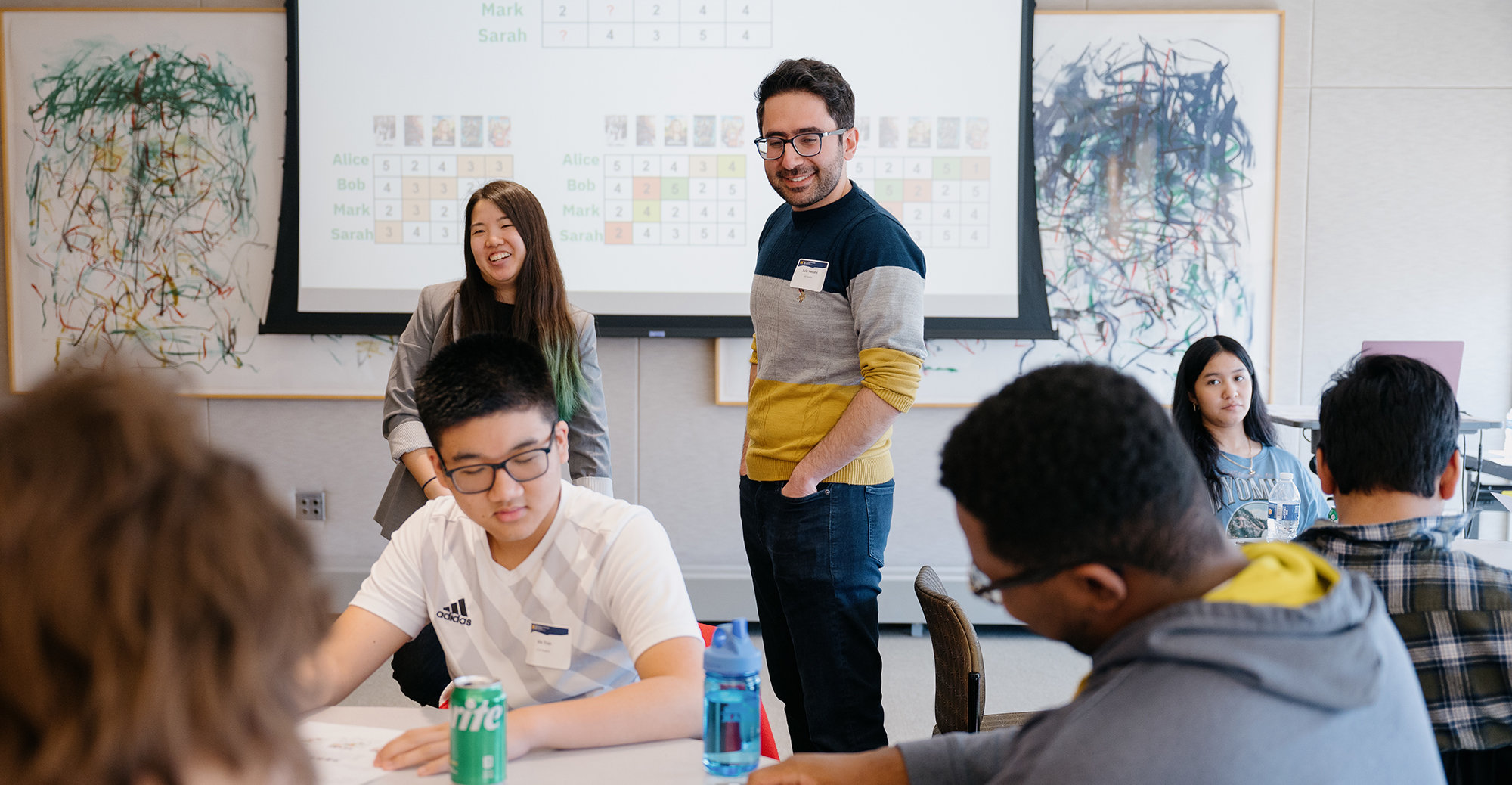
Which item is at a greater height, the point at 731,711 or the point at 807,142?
the point at 807,142

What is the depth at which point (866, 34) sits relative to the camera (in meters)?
3.62

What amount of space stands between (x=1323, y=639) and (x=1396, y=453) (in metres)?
0.88

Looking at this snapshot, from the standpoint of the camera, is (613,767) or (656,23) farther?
(656,23)

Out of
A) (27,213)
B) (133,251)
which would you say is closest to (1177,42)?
(133,251)

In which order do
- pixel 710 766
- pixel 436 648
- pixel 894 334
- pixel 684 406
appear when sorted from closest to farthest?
pixel 710 766, pixel 436 648, pixel 894 334, pixel 684 406

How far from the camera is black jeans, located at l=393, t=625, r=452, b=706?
5.97 feet

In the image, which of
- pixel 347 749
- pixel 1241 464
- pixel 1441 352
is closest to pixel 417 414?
pixel 347 749

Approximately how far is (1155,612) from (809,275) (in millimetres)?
Answer: 1440

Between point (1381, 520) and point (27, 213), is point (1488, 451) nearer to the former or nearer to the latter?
point (1381, 520)

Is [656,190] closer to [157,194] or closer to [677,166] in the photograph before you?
[677,166]

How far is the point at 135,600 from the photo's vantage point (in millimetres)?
444

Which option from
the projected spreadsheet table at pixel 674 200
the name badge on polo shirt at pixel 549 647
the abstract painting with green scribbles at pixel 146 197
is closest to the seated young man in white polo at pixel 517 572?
the name badge on polo shirt at pixel 549 647

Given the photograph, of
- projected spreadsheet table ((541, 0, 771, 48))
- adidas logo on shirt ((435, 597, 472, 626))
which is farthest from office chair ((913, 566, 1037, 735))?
projected spreadsheet table ((541, 0, 771, 48))

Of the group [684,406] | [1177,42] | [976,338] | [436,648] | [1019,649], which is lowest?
[1019,649]
